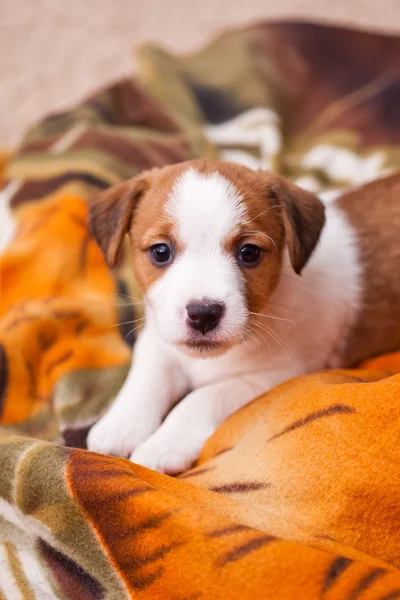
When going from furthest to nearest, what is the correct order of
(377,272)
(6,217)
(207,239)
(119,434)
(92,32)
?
(92,32) → (6,217) → (377,272) → (119,434) → (207,239)

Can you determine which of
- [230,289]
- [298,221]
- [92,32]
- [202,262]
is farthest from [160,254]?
[92,32]

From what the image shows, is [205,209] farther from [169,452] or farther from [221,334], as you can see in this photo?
[169,452]

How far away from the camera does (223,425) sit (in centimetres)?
218

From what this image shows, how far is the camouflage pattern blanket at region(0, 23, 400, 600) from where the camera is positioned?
1557 millimetres

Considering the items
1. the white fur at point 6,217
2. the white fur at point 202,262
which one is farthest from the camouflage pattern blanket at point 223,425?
the white fur at point 202,262

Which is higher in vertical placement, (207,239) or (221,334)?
(207,239)

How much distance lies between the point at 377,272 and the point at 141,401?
42.3 inches

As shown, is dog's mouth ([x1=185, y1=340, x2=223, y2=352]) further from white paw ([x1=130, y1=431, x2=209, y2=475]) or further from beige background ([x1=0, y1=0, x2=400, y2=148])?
beige background ([x1=0, y1=0, x2=400, y2=148])

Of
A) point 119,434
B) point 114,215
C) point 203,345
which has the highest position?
point 114,215

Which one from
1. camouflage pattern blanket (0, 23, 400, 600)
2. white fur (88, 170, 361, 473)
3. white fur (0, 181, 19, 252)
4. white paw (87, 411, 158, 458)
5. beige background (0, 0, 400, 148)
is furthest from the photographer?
beige background (0, 0, 400, 148)

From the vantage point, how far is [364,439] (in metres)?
1.75

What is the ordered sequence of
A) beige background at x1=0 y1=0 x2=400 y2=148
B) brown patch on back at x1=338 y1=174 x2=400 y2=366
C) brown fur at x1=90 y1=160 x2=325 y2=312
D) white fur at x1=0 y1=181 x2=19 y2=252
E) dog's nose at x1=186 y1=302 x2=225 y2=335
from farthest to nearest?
beige background at x1=0 y1=0 x2=400 y2=148 → white fur at x1=0 y1=181 x2=19 y2=252 → brown patch on back at x1=338 y1=174 x2=400 y2=366 → brown fur at x1=90 y1=160 x2=325 y2=312 → dog's nose at x1=186 y1=302 x2=225 y2=335

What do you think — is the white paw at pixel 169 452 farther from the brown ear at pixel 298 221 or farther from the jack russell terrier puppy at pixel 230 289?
the brown ear at pixel 298 221

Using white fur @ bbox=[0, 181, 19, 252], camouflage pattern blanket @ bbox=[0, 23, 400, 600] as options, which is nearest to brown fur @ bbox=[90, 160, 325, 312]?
camouflage pattern blanket @ bbox=[0, 23, 400, 600]
